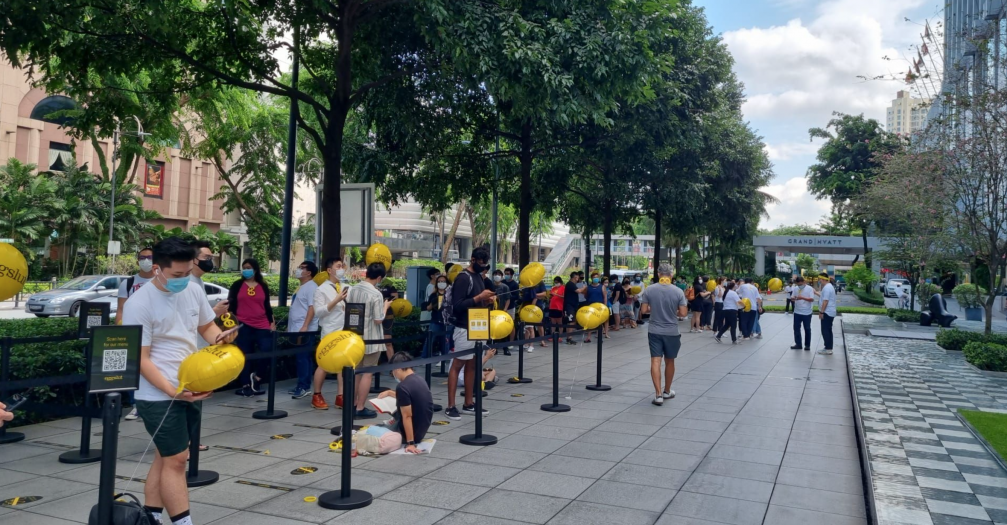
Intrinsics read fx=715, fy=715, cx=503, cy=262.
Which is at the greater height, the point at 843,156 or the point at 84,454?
the point at 843,156

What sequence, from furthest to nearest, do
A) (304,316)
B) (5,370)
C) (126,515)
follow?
(304,316), (5,370), (126,515)

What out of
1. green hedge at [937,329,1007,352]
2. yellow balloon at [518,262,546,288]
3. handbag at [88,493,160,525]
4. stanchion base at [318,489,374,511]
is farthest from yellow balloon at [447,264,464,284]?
green hedge at [937,329,1007,352]

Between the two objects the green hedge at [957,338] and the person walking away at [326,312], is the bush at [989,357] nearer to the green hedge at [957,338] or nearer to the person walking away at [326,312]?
the green hedge at [957,338]

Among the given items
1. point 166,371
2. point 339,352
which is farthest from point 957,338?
Answer: point 166,371

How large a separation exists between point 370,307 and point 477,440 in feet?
7.28

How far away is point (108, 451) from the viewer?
376 cm

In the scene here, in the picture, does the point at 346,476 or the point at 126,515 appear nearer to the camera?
the point at 126,515

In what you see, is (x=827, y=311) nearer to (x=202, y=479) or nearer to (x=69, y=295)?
(x=202, y=479)

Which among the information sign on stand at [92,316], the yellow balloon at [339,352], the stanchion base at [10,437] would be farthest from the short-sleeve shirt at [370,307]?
the stanchion base at [10,437]

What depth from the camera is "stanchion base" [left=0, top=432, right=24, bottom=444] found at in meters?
7.11

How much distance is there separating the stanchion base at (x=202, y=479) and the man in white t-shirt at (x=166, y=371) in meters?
1.50

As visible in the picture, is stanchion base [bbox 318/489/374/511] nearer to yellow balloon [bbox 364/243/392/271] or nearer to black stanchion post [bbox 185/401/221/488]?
black stanchion post [bbox 185/401/221/488]

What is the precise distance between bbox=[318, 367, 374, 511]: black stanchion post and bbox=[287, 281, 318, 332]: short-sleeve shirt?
14.4 ft

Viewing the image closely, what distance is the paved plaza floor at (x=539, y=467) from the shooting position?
5.30 meters
